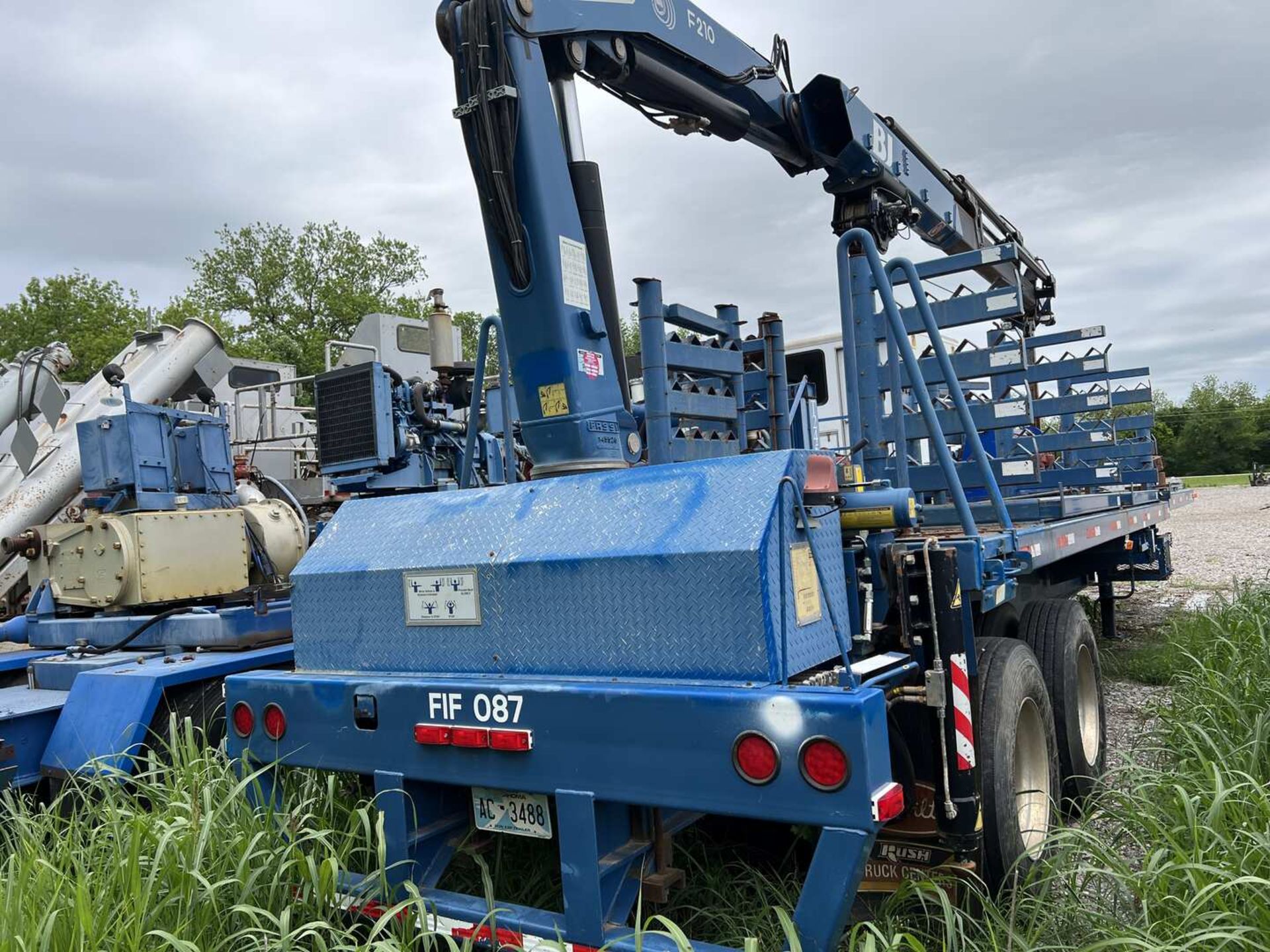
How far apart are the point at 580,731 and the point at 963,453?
21.3ft

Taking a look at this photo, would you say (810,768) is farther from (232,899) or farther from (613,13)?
(613,13)

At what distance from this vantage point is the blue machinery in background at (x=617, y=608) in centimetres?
244

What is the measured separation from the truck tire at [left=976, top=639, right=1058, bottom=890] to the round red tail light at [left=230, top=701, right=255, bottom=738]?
242cm

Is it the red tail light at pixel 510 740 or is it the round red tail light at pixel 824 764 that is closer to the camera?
the round red tail light at pixel 824 764

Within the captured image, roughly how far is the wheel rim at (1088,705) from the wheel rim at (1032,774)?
0.96 metres

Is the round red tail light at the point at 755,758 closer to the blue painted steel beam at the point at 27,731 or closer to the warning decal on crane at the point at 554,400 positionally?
the warning decal on crane at the point at 554,400

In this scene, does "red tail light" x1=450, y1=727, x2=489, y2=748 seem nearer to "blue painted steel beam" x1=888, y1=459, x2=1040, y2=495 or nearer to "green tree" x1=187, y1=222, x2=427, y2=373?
"blue painted steel beam" x1=888, y1=459, x2=1040, y2=495

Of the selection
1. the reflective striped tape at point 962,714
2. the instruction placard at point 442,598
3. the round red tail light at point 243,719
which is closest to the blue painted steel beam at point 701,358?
the instruction placard at point 442,598

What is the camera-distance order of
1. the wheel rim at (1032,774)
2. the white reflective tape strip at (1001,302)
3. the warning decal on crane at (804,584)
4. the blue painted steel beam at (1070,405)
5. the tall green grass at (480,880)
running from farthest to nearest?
the blue painted steel beam at (1070,405) < the white reflective tape strip at (1001,302) < the wheel rim at (1032,774) < the warning decal on crane at (804,584) < the tall green grass at (480,880)

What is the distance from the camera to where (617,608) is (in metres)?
2.73

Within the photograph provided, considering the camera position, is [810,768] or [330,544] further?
[330,544]

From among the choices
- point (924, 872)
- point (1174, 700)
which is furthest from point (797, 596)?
point (1174, 700)

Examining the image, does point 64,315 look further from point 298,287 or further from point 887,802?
point 887,802

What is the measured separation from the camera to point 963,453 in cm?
826
